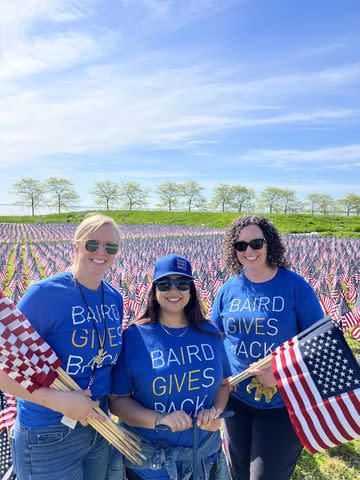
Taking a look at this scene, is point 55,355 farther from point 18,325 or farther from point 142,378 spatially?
point 142,378

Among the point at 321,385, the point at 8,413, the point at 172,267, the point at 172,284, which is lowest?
the point at 8,413

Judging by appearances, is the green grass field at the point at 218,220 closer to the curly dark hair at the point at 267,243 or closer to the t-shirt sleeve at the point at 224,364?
the curly dark hair at the point at 267,243

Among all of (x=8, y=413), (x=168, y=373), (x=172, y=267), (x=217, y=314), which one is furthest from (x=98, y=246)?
(x=8, y=413)

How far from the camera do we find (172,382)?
2197 millimetres

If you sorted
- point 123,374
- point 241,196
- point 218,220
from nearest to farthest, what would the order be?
point 123,374 → point 218,220 → point 241,196

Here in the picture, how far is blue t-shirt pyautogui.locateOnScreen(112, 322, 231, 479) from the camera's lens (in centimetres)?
220

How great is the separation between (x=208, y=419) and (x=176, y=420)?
21cm

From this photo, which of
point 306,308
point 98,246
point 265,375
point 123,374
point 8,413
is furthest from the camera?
point 8,413

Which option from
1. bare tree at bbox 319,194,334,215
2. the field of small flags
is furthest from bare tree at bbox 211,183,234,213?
the field of small flags

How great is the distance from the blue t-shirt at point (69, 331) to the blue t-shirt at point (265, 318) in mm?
971

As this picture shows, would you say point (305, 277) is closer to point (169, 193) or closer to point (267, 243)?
point (267, 243)

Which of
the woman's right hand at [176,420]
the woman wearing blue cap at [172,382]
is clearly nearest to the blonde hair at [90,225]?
the woman wearing blue cap at [172,382]

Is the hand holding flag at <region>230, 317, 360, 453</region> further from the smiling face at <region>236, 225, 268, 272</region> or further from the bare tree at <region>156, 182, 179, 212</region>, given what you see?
the bare tree at <region>156, 182, 179, 212</region>

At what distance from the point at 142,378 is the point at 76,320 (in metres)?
0.52
